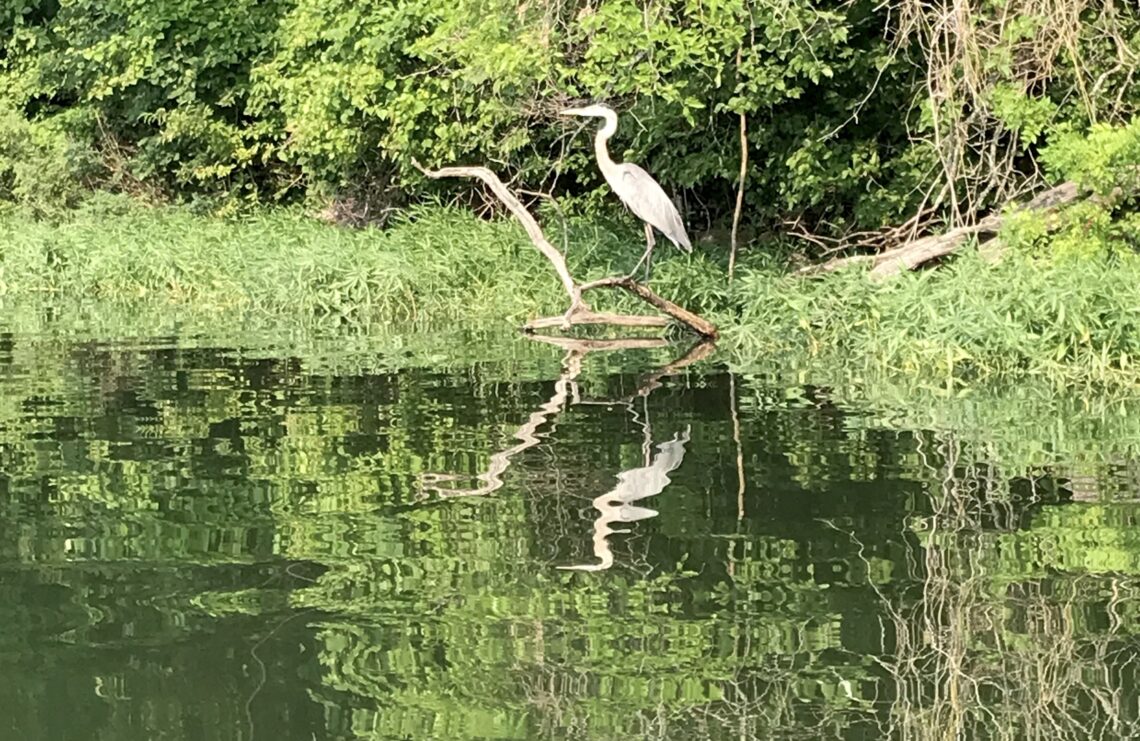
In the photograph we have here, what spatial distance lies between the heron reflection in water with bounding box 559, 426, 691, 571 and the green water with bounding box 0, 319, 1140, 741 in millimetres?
25

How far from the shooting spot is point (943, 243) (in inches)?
545

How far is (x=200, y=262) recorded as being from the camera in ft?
58.9

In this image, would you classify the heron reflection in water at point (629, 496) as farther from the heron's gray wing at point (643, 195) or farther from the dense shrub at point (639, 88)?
the dense shrub at point (639, 88)

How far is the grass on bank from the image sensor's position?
35.0ft

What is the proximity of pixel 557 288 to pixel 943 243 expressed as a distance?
3.53 meters

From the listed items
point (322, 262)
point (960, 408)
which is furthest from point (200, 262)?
point (960, 408)

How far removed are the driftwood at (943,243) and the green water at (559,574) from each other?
4.18m

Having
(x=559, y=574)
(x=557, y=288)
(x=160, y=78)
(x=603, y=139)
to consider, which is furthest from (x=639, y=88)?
(x=160, y=78)

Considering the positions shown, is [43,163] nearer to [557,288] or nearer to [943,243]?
[557,288]

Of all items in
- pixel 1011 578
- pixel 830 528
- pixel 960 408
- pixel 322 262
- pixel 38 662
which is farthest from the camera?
pixel 322 262

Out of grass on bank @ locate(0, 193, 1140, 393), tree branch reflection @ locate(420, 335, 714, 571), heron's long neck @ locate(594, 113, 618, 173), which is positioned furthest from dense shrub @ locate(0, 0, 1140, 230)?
tree branch reflection @ locate(420, 335, 714, 571)

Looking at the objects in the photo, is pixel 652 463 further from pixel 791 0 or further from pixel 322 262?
pixel 322 262

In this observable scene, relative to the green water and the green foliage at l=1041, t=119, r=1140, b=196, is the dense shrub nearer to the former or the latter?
the green foliage at l=1041, t=119, r=1140, b=196

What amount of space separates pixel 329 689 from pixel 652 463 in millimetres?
3390
